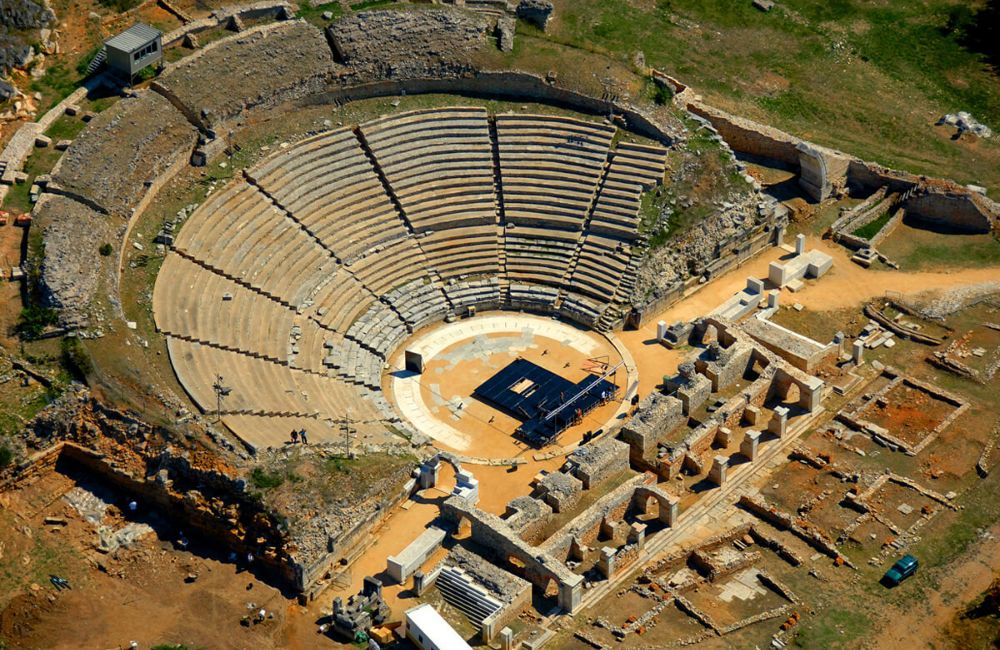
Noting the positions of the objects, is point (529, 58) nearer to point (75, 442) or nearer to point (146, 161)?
point (146, 161)

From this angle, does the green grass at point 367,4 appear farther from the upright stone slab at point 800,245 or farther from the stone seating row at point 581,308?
the upright stone slab at point 800,245

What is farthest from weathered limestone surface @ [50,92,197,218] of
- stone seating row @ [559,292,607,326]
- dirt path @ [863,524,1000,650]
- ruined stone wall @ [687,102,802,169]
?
dirt path @ [863,524,1000,650]

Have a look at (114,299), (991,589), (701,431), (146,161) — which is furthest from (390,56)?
(991,589)

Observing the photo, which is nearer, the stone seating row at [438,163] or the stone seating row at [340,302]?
the stone seating row at [340,302]

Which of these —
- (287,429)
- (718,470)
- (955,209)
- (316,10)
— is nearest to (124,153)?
(316,10)

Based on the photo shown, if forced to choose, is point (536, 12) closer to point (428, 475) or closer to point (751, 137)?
point (751, 137)

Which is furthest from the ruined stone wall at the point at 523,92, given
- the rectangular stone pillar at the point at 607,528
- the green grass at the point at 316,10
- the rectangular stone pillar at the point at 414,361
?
the rectangular stone pillar at the point at 607,528

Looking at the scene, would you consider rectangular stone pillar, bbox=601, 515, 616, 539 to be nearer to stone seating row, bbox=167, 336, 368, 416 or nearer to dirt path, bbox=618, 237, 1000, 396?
stone seating row, bbox=167, 336, 368, 416
